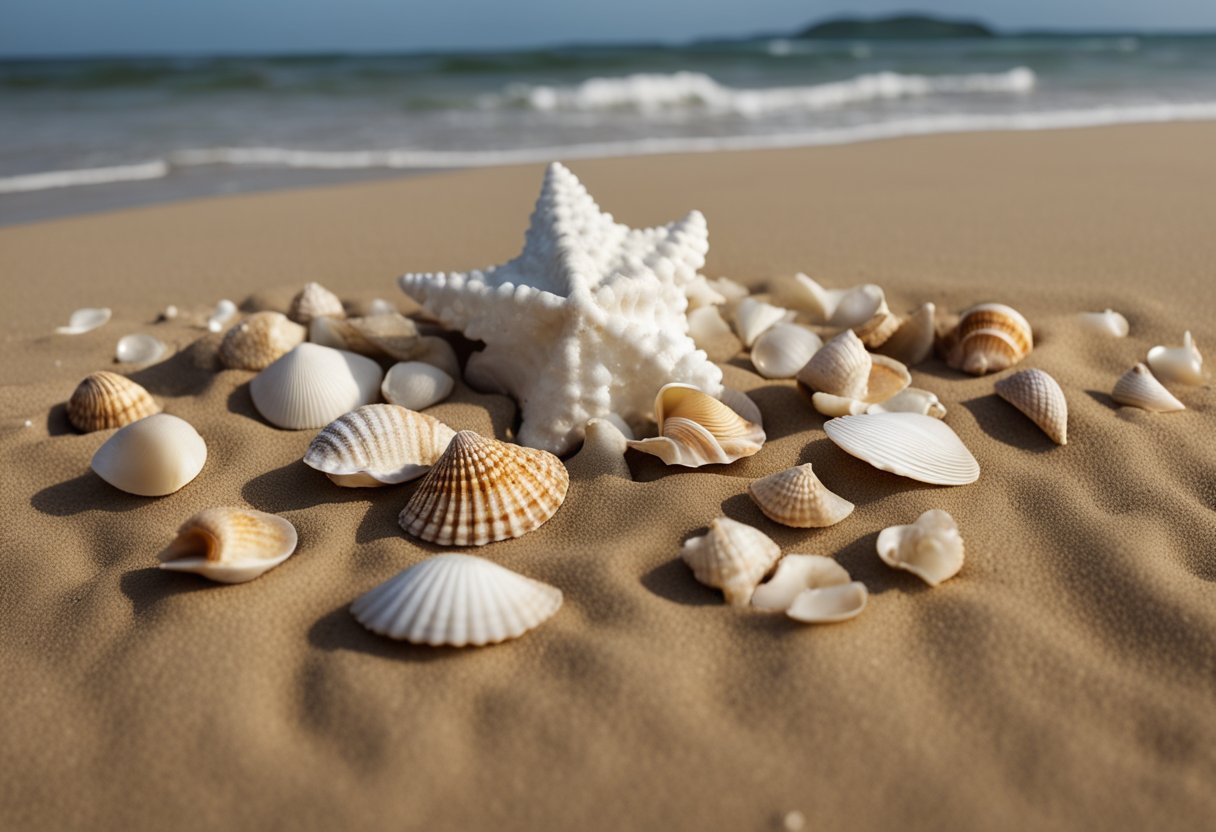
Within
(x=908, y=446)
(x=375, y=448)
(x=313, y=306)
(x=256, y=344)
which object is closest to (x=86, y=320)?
(x=313, y=306)

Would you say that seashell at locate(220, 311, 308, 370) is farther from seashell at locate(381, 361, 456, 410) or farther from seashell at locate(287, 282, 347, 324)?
seashell at locate(381, 361, 456, 410)

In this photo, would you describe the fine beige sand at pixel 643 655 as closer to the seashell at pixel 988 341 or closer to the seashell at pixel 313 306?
the seashell at pixel 988 341

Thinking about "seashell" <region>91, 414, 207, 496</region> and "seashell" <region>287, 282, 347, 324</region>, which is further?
"seashell" <region>287, 282, 347, 324</region>

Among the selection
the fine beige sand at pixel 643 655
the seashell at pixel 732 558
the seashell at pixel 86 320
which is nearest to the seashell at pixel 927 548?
the fine beige sand at pixel 643 655

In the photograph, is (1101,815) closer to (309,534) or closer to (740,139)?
(309,534)

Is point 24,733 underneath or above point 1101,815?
underneath

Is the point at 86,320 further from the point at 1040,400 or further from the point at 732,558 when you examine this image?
the point at 1040,400

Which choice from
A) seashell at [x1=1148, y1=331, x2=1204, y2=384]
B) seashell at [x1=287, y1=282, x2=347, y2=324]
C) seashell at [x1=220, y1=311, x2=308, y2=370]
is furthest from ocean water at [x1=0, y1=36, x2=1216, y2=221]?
seashell at [x1=1148, y1=331, x2=1204, y2=384]

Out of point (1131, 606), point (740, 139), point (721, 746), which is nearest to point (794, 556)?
point (721, 746)
